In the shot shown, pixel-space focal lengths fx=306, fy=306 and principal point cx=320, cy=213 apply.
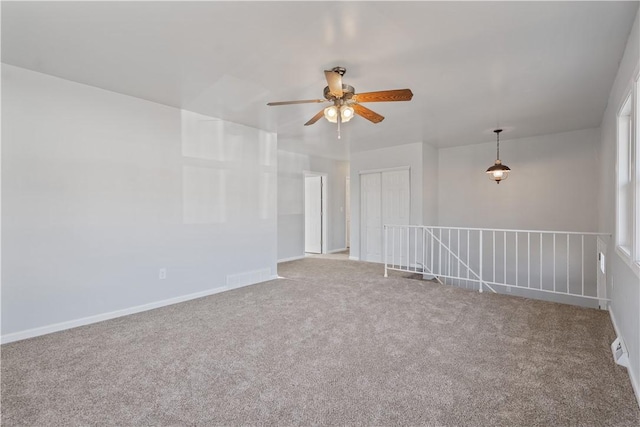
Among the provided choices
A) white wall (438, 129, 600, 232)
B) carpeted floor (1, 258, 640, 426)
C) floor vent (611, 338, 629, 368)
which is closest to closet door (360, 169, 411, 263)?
white wall (438, 129, 600, 232)

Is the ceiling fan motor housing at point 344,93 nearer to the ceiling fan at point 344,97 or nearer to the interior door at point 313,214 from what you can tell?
the ceiling fan at point 344,97

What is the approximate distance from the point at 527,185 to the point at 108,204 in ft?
21.7

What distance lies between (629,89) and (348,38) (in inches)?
82.7

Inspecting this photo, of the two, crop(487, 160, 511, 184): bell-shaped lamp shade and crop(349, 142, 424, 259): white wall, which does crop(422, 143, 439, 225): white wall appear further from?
crop(487, 160, 511, 184): bell-shaped lamp shade

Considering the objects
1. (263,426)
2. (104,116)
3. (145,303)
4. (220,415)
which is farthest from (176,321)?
(104,116)

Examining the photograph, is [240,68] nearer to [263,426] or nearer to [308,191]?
[263,426]

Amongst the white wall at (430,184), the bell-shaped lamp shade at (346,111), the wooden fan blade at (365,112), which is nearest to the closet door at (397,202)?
the white wall at (430,184)

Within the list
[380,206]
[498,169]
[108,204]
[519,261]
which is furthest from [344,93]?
[519,261]

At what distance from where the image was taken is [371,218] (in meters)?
6.79

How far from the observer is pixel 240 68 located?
9.41 feet

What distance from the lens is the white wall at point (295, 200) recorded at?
679cm

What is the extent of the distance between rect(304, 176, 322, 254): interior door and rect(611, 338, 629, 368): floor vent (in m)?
5.86

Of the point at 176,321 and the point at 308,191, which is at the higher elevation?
the point at 308,191

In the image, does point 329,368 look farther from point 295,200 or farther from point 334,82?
point 295,200
